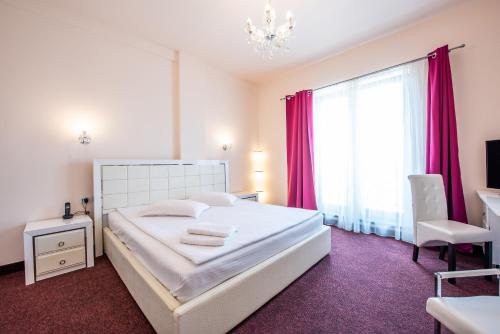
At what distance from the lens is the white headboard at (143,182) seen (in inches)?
103

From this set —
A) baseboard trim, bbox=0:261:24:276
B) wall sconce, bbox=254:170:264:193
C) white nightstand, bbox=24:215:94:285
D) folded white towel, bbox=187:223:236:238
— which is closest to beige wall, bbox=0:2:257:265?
baseboard trim, bbox=0:261:24:276

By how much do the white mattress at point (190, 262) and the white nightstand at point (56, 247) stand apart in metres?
0.52

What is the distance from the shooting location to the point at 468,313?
3.29 ft

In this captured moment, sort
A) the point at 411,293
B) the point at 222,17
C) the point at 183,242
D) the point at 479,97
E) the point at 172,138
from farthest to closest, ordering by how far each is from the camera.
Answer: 1. the point at 172,138
2. the point at 222,17
3. the point at 479,97
4. the point at 411,293
5. the point at 183,242

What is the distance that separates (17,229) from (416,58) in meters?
5.45

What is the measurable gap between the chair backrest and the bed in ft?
3.45

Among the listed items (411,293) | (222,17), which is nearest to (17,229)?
(222,17)

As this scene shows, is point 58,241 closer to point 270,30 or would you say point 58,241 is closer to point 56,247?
point 56,247

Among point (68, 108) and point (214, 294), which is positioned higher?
point (68, 108)

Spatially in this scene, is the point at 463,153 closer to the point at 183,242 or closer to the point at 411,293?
the point at 411,293

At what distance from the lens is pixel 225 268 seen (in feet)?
4.71

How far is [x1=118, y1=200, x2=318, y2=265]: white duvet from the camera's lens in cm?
150

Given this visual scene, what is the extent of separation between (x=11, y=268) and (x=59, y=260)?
0.62 meters

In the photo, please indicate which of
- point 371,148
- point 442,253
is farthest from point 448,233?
point 371,148
